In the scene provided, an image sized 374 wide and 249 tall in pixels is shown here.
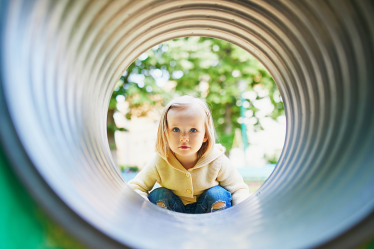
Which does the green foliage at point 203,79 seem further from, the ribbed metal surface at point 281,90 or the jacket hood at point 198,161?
the ribbed metal surface at point 281,90

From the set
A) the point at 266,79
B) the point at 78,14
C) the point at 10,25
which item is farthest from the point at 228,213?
the point at 266,79

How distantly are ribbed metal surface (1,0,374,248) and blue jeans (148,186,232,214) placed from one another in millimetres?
460

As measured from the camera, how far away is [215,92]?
10344 millimetres

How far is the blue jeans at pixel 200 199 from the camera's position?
8.21 feet

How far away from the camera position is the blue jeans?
2504 mm

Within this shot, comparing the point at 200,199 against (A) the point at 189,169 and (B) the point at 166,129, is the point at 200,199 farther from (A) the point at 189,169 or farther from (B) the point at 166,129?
(B) the point at 166,129

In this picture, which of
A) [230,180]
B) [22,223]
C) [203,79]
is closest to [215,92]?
[203,79]

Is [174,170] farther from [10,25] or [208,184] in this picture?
[10,25]

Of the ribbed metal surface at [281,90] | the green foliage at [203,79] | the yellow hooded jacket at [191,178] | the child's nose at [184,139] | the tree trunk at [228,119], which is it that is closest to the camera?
the ribbed metal surface at [281,90]

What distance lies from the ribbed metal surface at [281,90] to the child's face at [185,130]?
55cm

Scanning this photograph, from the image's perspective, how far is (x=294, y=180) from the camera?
1806 millimetres

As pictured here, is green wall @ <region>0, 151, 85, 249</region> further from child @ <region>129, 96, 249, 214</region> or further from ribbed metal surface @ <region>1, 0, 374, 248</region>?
child @ <region>129, 96, 249, 214</region>

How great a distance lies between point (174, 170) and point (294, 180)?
1.06 metres

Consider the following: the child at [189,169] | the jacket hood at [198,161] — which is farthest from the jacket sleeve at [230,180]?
the jacket hood at [198,161]
